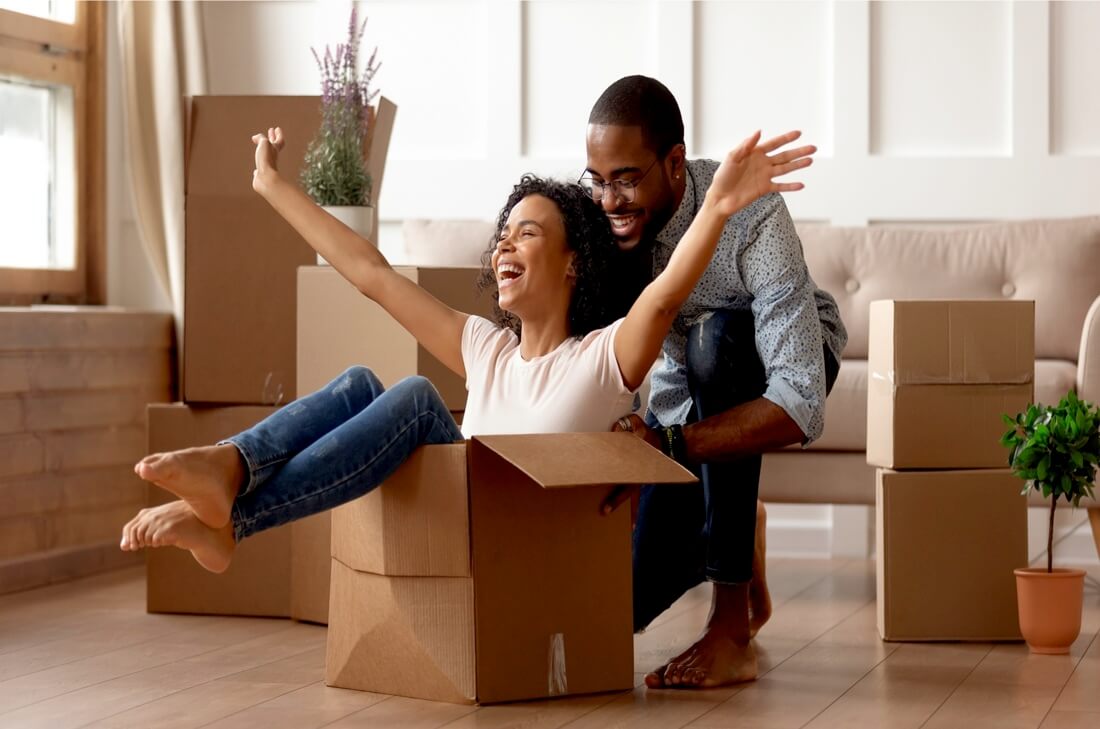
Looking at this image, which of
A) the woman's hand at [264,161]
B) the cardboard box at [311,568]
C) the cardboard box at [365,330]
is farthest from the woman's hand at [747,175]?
the cardboard box at [311,568]

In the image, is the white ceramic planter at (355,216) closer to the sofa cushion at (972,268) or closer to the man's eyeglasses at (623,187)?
the man's eyeglasses at (623,187)

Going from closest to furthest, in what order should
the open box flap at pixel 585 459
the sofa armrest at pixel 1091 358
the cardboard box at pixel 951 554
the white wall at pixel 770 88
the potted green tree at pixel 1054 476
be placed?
the open box flap at pixel 585 459 < the potted green tree at pixel 1054 476 < the cardboard box at pixel 951 554 < the sofa armrest at pixel 1091 358 < the white wall at pixel 770 88

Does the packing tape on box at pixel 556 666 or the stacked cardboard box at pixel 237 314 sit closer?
the packing tape on box at pixel 556 666

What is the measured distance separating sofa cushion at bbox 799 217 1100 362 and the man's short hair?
5.02 ft

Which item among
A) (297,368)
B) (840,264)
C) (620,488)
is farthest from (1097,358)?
(297,368)

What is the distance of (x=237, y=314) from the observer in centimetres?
287

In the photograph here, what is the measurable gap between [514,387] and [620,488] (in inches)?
9.1

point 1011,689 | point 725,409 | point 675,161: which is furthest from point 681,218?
point 1011,689

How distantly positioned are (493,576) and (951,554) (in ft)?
3.14

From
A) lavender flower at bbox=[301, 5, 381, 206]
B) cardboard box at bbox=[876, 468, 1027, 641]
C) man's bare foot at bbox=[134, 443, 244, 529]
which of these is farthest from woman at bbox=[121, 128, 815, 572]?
cardboard box at bbox=[876, 468, 1027, 641]

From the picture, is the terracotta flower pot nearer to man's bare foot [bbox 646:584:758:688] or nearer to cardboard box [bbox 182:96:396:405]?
man's bare foot [bbox 646:584:758:688]

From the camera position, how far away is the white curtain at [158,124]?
3836mm

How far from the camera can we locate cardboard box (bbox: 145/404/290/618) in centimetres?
285

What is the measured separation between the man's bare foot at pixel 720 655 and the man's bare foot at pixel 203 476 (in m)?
0.69
